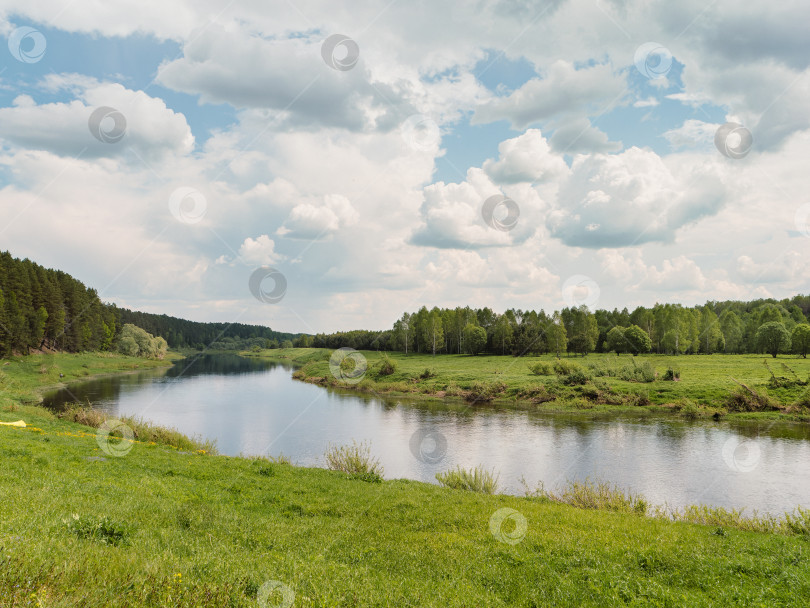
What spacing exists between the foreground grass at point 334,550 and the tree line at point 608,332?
9424cm

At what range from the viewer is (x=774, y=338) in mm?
88188

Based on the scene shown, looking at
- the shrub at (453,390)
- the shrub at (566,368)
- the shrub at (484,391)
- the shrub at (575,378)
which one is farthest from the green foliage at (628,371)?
the shrub at (453,390)

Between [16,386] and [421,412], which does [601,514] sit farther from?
[16,386]

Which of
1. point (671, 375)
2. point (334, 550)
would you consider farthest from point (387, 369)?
point (334, 550)

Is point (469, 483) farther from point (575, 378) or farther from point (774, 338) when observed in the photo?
point (774, 338)

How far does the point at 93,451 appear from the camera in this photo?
20.1m

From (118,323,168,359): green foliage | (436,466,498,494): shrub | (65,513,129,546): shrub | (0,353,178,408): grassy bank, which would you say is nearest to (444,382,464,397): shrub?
(436,466,498,494): shrub

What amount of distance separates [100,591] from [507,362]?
89374 mm

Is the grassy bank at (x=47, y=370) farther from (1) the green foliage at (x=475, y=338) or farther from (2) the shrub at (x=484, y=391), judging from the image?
(1) the green foliage at (x=475, y=338)

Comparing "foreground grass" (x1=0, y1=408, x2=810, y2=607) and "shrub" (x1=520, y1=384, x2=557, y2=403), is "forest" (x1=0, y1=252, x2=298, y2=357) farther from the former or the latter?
"shrub" (x1=520, y1=384, x2=557, y2=403)

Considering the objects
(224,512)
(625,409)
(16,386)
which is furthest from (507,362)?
(224,512)

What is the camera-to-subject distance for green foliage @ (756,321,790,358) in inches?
3440

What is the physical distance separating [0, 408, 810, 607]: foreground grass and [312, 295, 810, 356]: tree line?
94.2 meters

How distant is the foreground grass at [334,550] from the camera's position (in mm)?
6844
